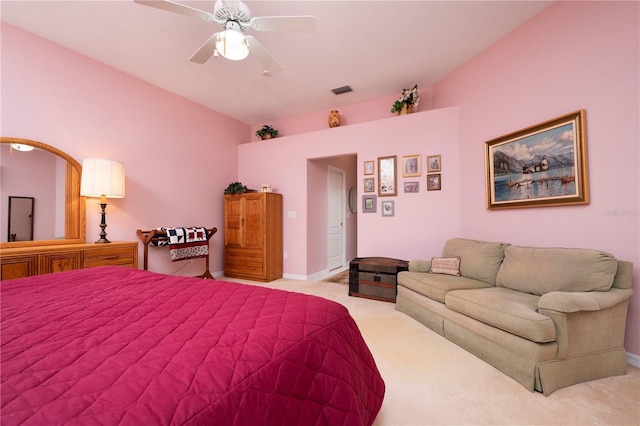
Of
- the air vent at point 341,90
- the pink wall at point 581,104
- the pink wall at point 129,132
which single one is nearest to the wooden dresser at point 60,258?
the pink wall at point 129,132

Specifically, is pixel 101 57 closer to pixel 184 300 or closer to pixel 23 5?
pixel 23 5

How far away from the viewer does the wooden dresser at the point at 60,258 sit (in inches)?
88.3

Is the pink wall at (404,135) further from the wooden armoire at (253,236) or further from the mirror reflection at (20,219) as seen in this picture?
the mirror reflection at (20,219)

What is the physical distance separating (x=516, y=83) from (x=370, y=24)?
1.62 meters

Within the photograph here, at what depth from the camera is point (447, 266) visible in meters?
2.90

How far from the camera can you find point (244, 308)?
112cm

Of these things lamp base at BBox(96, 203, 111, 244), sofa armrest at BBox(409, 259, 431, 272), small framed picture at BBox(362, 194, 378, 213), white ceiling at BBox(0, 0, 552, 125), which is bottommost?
sofa armrest at BBox(409, 259, 431, 272)

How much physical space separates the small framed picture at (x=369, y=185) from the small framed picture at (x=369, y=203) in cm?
9

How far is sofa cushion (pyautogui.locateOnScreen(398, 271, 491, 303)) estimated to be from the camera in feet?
8.01

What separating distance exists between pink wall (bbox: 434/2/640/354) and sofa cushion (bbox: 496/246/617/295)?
1.09 feet

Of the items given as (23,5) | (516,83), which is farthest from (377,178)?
(23,5)

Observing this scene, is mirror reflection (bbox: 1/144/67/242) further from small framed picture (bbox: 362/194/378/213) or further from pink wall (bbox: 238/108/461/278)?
small framed picture (bbox: 362/194/378/213)

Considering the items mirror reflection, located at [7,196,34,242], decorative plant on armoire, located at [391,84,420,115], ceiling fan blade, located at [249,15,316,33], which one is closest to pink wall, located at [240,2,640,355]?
decorative plant on armoire, located at [391,84,420,115]

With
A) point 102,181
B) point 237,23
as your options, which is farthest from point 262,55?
point 102,181
